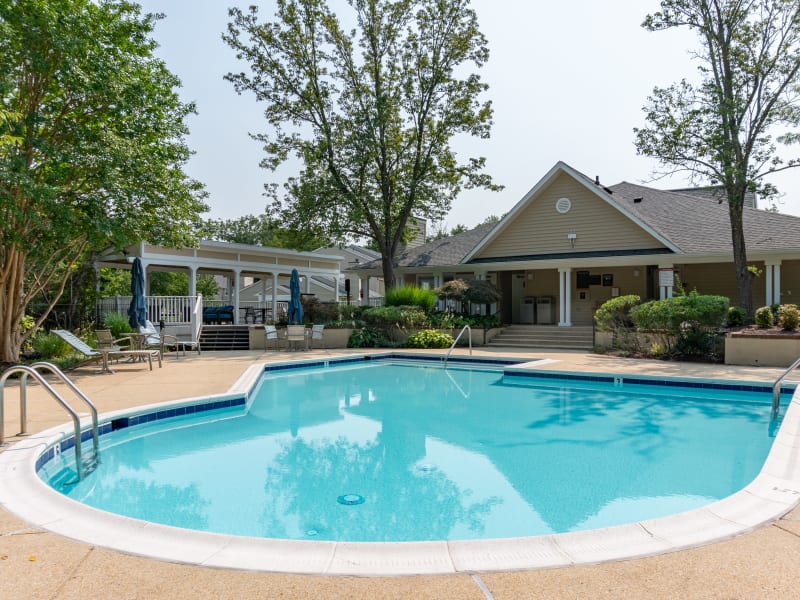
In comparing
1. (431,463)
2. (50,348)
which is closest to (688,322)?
(431,463)

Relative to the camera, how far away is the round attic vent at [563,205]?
20.5 meters

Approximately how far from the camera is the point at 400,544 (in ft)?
11.4

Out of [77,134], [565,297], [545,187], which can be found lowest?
[565,297]

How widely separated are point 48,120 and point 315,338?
10.2m

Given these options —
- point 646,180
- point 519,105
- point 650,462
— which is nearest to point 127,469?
point 650,462

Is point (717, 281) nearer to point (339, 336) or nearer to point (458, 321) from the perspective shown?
point (458, 321)

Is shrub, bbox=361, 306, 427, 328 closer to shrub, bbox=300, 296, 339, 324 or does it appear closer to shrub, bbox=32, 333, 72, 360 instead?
shrub, bbox=300, 296, 339, 324

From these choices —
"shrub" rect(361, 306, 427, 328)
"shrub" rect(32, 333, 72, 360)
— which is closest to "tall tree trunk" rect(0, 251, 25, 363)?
"shrub" rect(32, 333, 72, 360)

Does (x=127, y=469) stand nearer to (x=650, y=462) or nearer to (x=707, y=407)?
(x=650, y=462)

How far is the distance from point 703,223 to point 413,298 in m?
11.1

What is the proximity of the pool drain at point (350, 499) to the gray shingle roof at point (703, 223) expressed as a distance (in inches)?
625

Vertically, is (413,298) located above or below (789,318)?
above

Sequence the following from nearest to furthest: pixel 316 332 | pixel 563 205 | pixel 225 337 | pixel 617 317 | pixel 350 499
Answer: pixel 350 499, pixel 617 317, pixel 316 332, pixel 225 337, pixel 563 205

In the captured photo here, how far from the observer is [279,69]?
22.6m
